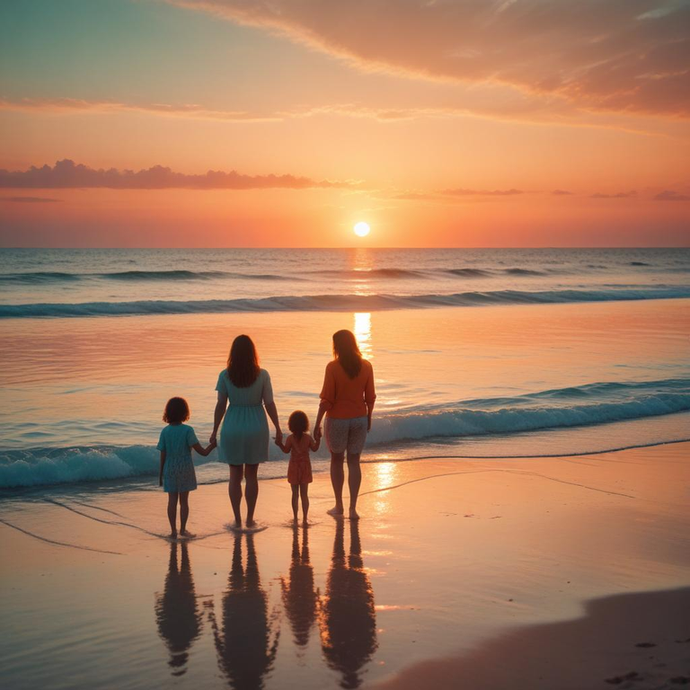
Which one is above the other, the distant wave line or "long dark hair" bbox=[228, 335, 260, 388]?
"long dark hair" bbox=[228, 335, 260, 388]

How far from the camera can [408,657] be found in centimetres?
423

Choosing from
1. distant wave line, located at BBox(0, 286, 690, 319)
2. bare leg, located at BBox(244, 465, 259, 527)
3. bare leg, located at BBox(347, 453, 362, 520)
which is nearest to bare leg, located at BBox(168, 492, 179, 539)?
bare leg, located at BBox(244, 465, 259, 527)

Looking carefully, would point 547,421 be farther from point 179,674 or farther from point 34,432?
point 179,674

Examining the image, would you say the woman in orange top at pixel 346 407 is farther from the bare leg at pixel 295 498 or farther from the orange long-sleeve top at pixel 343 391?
the bare leg at pixel 295 498

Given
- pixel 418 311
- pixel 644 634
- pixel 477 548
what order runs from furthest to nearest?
pixel 418 311 → pixel 477 548 → pixel 644 634

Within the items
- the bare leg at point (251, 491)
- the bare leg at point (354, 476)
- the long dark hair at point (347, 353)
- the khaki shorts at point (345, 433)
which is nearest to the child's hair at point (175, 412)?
the bare leg at point (251, 491)

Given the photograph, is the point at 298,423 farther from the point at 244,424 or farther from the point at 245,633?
the point at 245,633

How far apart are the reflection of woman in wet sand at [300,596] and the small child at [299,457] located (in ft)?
2.42

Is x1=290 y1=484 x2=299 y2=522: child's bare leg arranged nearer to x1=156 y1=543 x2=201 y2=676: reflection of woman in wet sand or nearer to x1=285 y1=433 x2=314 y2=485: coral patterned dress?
x1=285 y1=433 x2=314 y2=485: coral patterned dress

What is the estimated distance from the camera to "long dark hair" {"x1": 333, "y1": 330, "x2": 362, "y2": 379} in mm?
7031

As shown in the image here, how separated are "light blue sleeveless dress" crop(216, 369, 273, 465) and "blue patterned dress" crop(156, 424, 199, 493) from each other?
307mm

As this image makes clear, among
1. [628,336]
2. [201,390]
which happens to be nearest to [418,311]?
[628,336]

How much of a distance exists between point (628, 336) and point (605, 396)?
9692mm

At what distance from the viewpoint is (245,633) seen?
4.54m
